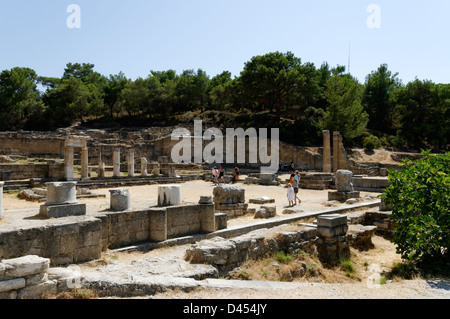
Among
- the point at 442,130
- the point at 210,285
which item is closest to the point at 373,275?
the point at 210,285

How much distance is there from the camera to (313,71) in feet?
139

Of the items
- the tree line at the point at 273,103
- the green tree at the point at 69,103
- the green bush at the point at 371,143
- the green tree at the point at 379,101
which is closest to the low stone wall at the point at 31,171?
the tree line at the point at 273,103

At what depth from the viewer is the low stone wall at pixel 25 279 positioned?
418 centimetres

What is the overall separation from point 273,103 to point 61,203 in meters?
40.2

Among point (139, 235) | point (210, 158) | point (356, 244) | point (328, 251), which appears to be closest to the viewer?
point (139, 235)

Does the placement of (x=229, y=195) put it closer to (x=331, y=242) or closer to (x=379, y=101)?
(x=331, y=242)

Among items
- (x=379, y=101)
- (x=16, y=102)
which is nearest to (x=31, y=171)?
(x=16, y=102)

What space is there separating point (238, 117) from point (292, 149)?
1208 centimetres

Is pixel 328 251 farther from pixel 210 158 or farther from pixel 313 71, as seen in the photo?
pixel 313 71

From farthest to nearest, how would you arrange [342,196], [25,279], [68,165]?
[68,165] < [342,196] < [25,279]

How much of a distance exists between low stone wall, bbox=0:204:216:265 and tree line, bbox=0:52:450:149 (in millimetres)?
30082

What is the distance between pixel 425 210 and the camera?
23.7 ft

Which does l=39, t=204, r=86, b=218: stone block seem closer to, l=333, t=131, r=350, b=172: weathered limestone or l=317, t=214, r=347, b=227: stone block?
l=317, t=214, r=347, b=227: stone block
